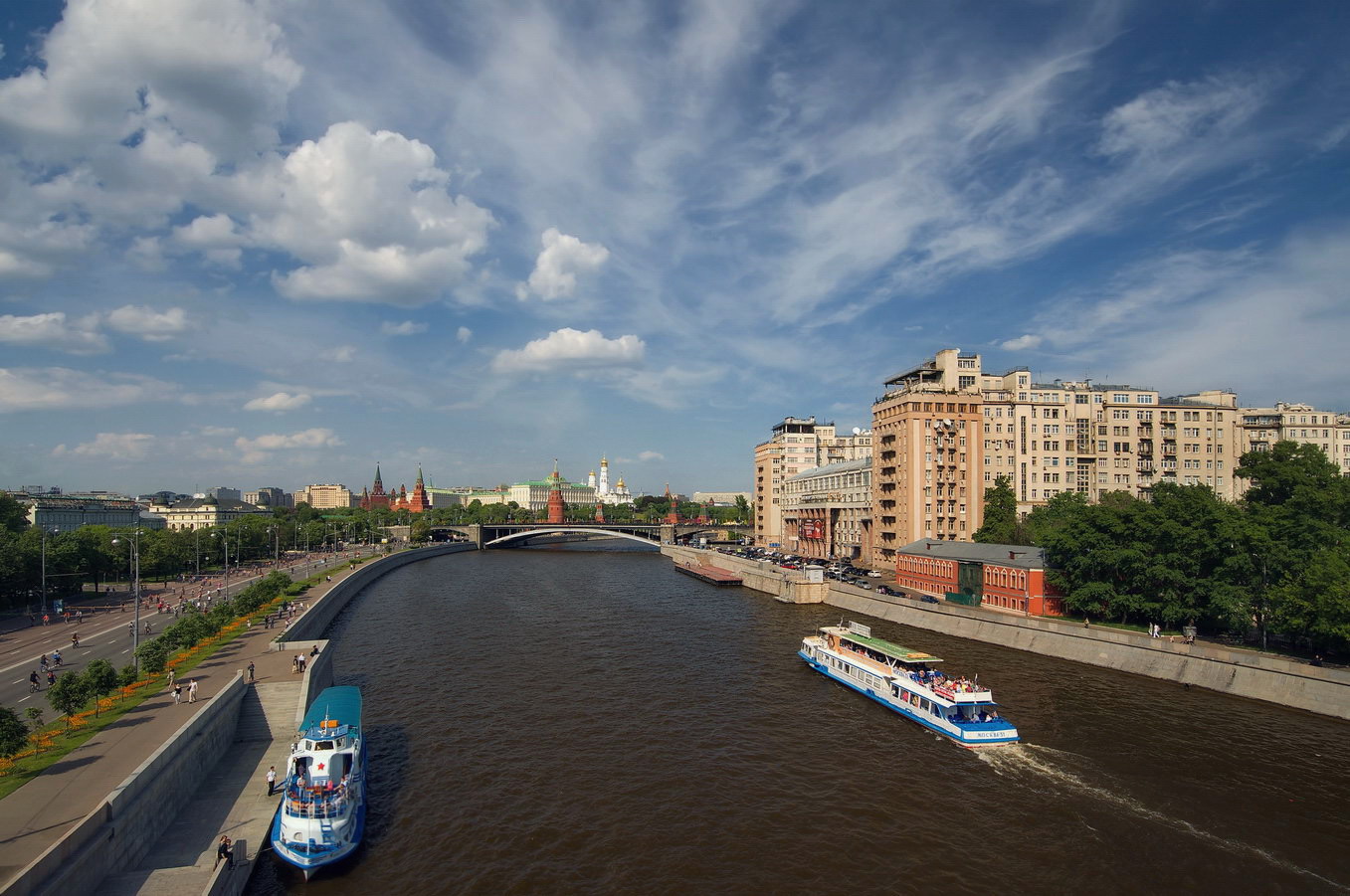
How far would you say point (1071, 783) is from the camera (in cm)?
3148

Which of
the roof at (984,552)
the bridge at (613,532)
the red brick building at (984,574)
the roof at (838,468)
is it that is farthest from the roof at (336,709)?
the bridge at (613,532)

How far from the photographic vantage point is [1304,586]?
1721 inches

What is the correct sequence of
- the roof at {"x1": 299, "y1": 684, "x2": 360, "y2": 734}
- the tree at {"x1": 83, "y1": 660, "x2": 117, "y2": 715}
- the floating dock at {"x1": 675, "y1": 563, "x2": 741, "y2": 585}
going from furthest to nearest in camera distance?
the floating dock at {"x1": 675, "y1": 563, "x2": 741, "y2": 585} < the tree at {"x1": 83, "y1": 660, "x2": 117, "y2": 715} < the roof at {"x1": 299, "y1": 684, "x2": 360, "y2": 734}

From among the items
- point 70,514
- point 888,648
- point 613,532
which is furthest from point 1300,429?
point 70,514

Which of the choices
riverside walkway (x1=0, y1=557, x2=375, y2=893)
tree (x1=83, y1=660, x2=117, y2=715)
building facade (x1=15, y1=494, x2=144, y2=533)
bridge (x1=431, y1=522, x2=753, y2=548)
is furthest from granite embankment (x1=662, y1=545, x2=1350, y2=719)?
building facade (x1=15, y1=494, x2=144, y2=533)

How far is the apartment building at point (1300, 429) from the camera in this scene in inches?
4203

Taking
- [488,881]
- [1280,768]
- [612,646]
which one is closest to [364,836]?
[488,881]

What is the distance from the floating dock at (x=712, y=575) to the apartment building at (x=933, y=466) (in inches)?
941

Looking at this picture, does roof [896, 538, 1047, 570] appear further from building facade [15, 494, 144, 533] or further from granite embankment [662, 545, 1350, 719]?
building facade [15, 494, 144, 533]

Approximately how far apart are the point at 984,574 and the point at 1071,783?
3925cm

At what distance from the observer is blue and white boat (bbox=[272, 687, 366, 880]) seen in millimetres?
23391

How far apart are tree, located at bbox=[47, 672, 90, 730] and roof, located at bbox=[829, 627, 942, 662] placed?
145 ft

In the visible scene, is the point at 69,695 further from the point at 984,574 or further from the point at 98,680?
the point at 984,574

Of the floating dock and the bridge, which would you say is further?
the bridge
